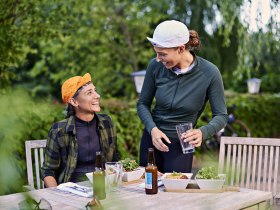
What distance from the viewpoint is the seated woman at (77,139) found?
8.05 ft

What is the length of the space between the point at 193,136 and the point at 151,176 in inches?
12.6

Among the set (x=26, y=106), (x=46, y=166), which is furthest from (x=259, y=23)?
(x=26, y=106)

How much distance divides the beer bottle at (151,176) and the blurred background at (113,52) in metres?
0.48

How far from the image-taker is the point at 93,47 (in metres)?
13.3

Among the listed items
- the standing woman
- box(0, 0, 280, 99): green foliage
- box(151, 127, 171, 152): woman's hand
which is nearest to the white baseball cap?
the standing woman

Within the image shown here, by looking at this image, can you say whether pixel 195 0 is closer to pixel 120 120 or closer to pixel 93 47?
pixel 93 47

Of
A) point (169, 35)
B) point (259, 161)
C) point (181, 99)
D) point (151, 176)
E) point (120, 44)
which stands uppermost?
point (169, 35)

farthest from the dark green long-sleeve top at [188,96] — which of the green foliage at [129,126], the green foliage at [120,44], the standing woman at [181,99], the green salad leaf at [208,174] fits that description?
the green foliage at [120,44]

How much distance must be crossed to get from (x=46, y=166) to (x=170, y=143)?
0.65 meters

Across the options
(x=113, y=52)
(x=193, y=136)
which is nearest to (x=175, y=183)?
(x=193, y=136)

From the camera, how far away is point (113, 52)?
44.3 feet

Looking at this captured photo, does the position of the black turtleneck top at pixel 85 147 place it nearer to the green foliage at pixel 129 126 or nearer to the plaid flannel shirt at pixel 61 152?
the plaid flannel shirt at pixel 61 152

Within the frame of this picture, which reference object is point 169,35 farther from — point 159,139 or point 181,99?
point 159,139

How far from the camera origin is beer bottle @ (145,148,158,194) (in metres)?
1.99
